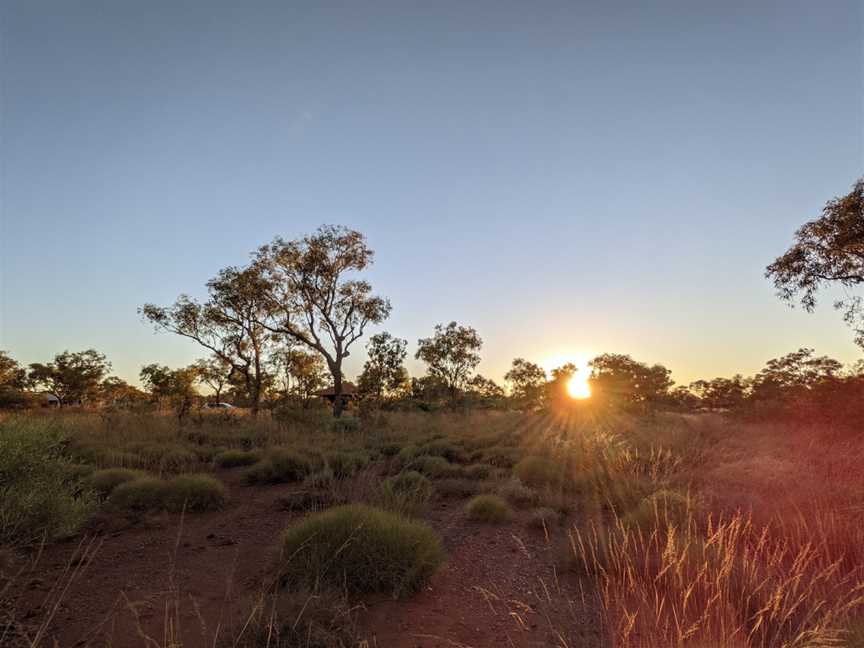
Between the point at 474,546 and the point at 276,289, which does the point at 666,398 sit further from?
the point at 474,546

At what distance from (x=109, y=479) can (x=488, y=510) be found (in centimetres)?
659

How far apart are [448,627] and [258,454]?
28.0 ft

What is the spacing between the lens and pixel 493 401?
52688 millimetres

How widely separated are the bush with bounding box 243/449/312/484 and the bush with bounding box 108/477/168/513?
6.96 ft

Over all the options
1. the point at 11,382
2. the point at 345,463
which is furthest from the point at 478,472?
the point at 11,382

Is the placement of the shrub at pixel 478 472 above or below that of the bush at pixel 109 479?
below

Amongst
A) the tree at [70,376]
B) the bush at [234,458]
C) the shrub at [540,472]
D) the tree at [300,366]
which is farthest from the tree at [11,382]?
the shrub at [540,472]

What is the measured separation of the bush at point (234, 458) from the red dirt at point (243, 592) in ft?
13.5

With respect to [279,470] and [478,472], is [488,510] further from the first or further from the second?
[279,470]

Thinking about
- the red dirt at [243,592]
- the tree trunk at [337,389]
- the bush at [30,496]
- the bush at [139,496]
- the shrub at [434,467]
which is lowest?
the red dirt at [243,592]

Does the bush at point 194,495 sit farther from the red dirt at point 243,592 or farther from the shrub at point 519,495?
the shrub at point 519,495

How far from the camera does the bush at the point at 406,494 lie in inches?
257

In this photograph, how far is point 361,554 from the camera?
4555 mm

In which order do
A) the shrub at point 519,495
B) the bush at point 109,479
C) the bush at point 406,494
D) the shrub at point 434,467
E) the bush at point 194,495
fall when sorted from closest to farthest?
1. the bush at point 406,494
2. the bush at point 194,495
3. the bush at point 109,479
4. the shrub at point 519,495
5. the shrub at point 434,467
